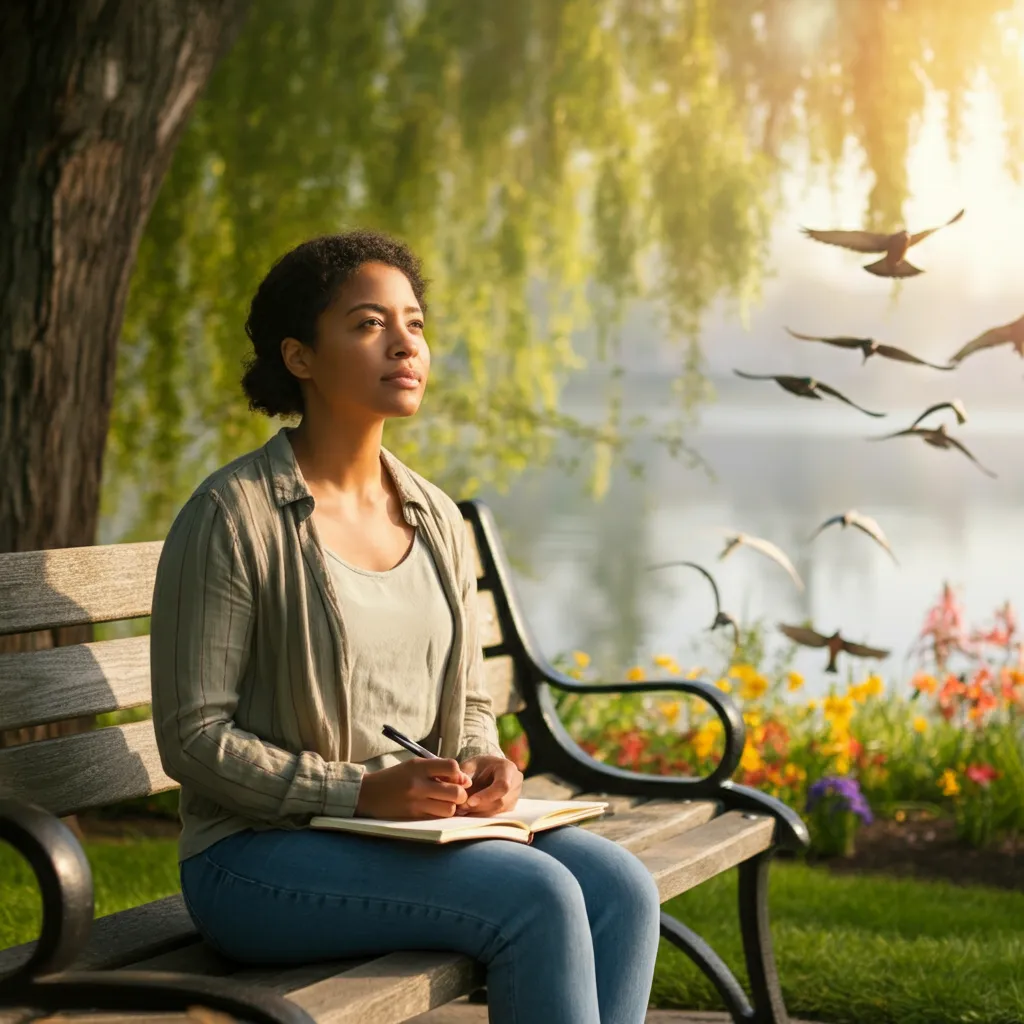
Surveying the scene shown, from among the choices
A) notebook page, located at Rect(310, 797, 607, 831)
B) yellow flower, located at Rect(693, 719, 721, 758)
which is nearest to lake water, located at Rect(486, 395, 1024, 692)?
yellow flower, located at Rect(693, 719, 721, 758)

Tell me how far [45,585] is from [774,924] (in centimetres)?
234

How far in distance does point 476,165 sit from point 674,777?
4036 millimetres

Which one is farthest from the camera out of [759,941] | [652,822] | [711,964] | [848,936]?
[848,936]

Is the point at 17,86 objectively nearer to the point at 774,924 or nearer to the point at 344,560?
the point at 344,560

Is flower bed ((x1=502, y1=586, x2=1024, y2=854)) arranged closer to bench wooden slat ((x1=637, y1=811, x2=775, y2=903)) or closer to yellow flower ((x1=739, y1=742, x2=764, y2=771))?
yellow flower ((x1=739, y1=742, x2=764, y2=771))

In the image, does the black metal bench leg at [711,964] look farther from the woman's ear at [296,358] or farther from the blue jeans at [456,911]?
the woman's ear at [296,358]

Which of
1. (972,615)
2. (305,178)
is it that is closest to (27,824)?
(305,178)

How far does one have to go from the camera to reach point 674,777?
3.16 m

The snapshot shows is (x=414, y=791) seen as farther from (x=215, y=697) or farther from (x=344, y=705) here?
(x=215, y=697)

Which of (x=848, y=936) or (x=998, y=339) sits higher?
(x=998, y=339)

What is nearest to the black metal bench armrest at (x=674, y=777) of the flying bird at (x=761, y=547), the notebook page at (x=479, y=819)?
the flying bird at (x=761, y=547)

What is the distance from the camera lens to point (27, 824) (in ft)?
5.57

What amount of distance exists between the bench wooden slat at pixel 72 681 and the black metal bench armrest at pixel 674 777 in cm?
96

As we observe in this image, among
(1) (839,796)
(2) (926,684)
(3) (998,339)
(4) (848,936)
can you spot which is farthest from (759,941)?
(2) (926,684)
